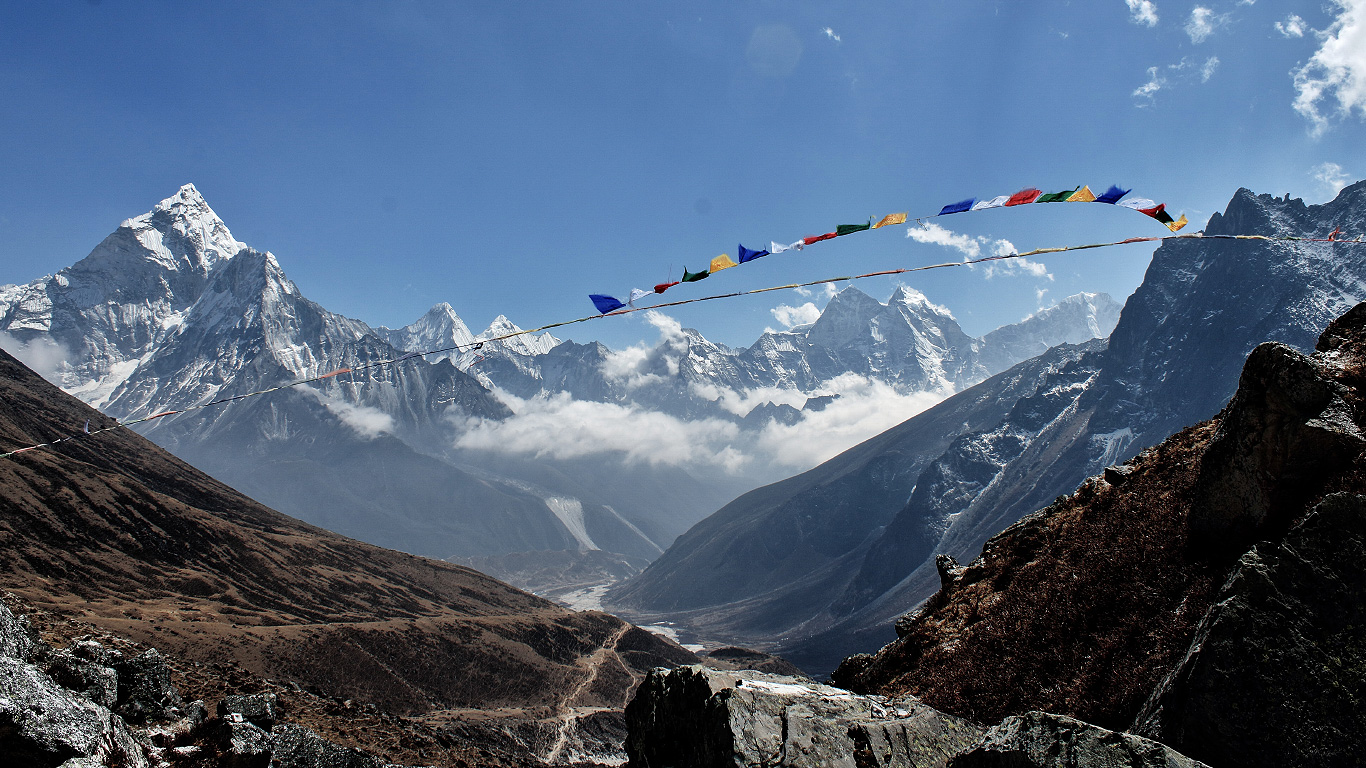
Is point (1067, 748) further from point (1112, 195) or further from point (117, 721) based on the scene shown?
point (117, 721)

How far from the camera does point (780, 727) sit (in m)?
9.07

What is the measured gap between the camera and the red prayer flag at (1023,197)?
16594mm

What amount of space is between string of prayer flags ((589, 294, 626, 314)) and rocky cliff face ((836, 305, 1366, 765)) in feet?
37.5

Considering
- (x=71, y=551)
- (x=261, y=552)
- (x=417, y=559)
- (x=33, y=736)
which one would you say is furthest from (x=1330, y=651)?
(x=417, y=559)

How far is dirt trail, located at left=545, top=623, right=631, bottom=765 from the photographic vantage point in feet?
238

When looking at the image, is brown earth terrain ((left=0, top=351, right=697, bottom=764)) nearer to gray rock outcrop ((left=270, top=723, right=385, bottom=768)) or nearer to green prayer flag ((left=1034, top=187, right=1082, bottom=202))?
gray rock outcrop ((left=270, top=723, right=385, bottom=768))

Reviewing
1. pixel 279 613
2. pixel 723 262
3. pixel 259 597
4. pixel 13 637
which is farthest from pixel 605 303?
pixel 259 597

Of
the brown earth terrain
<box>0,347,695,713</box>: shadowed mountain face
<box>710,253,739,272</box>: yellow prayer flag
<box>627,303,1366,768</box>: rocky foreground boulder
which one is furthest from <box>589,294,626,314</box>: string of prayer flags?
<box>0,347,695,713</box>: shadowed mountain face

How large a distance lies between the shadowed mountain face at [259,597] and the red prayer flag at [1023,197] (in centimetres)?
5072

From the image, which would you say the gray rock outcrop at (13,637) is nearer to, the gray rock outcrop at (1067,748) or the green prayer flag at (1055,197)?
the gray rock outcrop at (1067,748)

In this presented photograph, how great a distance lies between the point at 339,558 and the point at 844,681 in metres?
148

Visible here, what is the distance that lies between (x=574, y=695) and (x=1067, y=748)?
99141 millimetres

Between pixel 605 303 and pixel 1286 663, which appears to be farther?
pixel 605 303

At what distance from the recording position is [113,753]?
1170 centimetres
